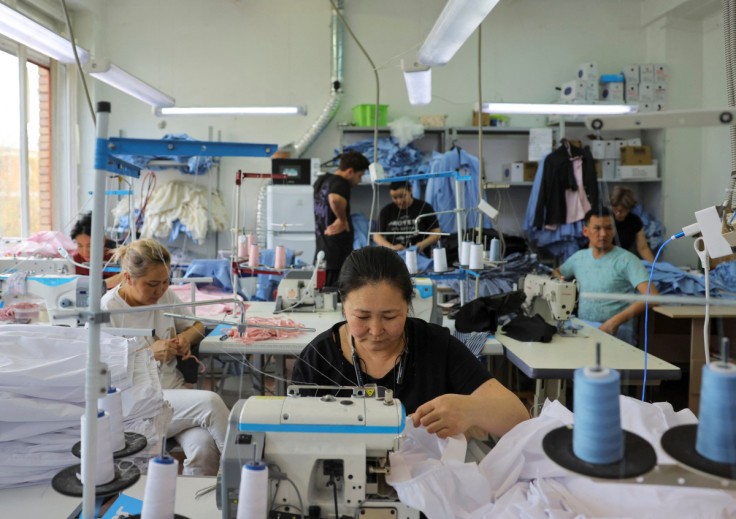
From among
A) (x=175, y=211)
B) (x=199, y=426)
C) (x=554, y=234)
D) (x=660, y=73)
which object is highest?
(x=660, y=73)

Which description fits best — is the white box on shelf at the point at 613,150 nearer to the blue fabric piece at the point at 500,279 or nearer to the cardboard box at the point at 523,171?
the cardboard box at the point at 523,171

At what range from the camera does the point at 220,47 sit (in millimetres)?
6762

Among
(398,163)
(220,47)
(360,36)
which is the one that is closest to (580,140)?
(398,163)

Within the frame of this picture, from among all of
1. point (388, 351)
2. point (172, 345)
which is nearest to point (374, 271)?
point (388, 351)

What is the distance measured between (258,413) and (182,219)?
5410mm

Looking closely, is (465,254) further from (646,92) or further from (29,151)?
(29,151)

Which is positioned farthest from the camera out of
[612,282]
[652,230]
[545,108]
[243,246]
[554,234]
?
[554,234]

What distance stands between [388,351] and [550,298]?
143 centimetres

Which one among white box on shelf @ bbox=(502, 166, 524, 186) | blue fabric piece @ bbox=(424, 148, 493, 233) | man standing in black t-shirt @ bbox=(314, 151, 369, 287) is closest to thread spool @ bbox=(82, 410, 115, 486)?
man standing in black t-shirt @ bbox=(314, 151, 369, 287)

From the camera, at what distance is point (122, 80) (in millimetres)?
4082

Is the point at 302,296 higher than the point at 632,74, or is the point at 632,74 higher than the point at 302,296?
the point at 632,74

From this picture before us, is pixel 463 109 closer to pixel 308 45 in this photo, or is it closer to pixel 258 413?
pixel 308 45

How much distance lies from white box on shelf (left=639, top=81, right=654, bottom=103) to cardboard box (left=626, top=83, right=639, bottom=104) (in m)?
0.04

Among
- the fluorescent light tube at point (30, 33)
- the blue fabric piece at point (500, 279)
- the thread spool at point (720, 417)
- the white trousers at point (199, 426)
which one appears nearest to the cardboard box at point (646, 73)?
the blue fabric piece at point (500, 279)
